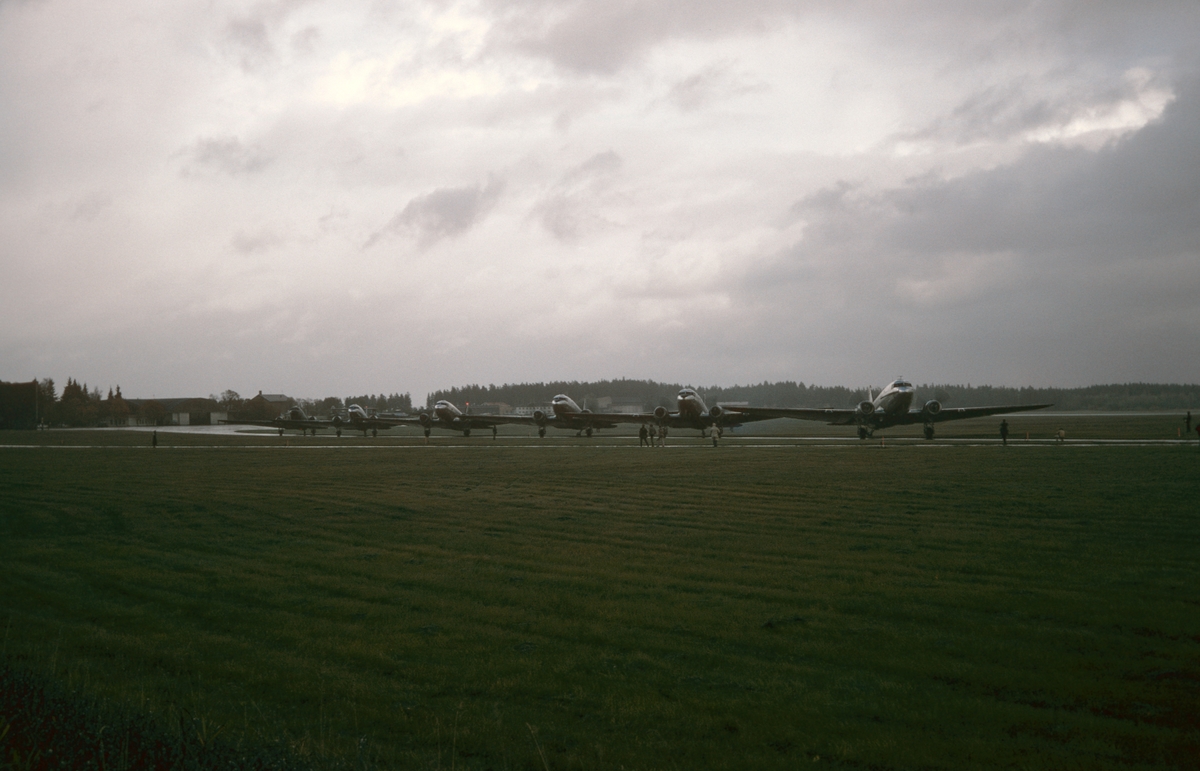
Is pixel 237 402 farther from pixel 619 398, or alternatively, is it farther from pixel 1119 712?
pixel 1119 712

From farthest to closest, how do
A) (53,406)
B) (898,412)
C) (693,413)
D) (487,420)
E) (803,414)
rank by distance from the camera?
(53,406)
(487,420)
(693,413)
(803,414)
(898,412)

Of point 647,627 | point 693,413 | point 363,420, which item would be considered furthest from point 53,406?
point 647,627

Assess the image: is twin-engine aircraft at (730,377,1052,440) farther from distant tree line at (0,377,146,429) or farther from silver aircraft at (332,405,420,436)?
distant tree line at (0,377,146,429)

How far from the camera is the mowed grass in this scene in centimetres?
495

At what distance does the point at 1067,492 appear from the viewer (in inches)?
685

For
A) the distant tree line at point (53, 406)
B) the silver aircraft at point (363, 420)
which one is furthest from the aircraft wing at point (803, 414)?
the distant tree line at point (53, 406)

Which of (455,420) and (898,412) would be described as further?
(455,420)

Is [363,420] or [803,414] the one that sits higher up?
[803,414]

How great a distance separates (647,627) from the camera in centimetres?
745

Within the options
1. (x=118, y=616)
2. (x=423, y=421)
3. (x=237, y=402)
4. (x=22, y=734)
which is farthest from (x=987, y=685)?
(x=237, y=402)

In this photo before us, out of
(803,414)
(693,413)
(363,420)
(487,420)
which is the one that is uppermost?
(693,413)

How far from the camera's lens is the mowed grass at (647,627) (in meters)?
4.95

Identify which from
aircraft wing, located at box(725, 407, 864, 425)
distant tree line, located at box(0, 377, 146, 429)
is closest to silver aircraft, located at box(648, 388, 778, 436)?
aircraft wing, located at box(725, 407, 864, 425)

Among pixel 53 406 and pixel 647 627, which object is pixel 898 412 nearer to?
pixel 647 627
